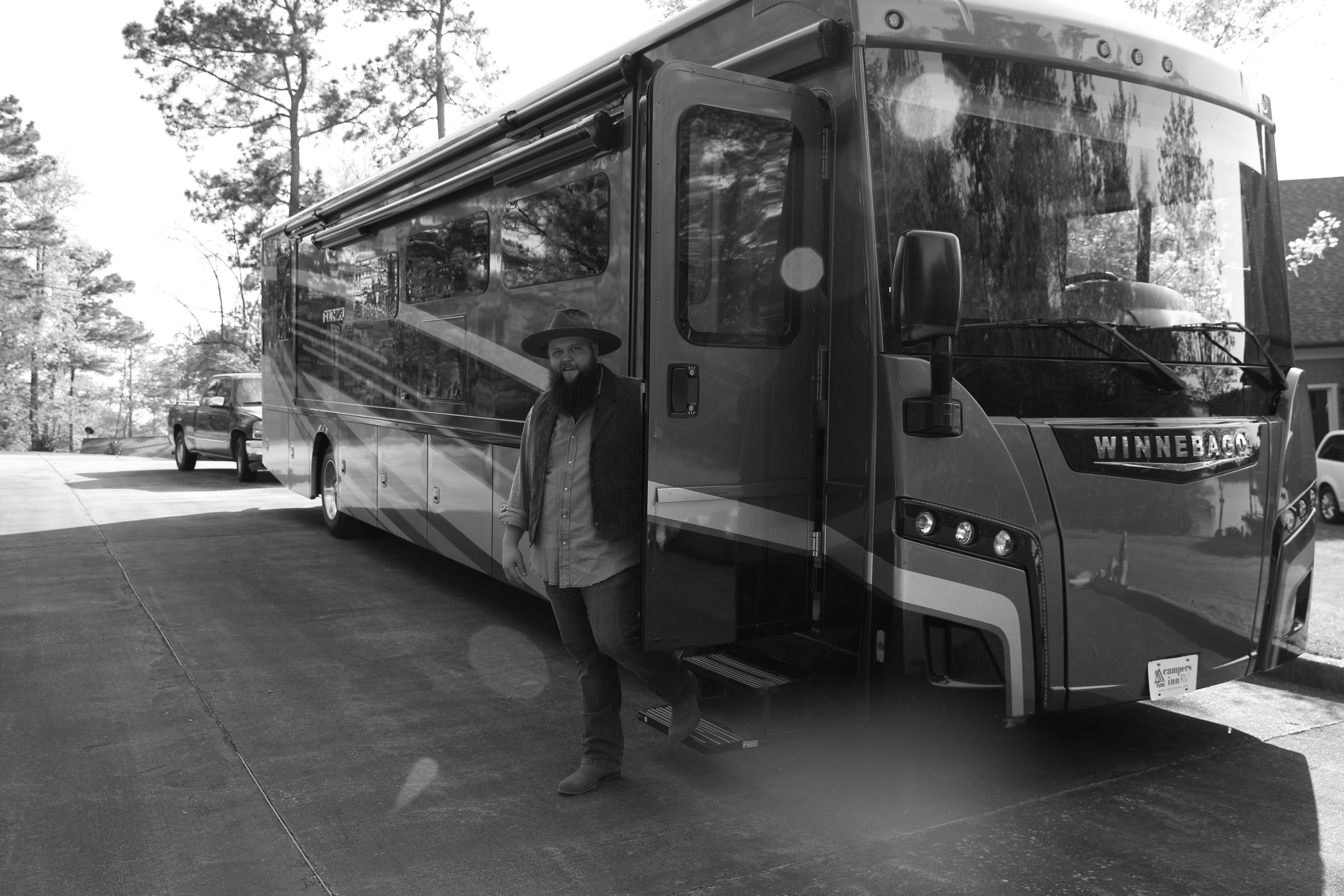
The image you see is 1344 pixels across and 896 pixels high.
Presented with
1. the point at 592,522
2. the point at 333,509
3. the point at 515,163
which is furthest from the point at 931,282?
the point at 333,509

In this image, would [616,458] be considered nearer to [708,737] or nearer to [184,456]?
[708,737]

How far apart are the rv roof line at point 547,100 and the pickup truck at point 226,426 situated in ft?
30.9

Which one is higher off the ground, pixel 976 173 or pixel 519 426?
pixel 976 173

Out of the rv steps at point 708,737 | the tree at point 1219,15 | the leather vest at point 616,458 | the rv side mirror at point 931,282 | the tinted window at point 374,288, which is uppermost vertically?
the tree at point 1219,15

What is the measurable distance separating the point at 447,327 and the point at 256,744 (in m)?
3.38

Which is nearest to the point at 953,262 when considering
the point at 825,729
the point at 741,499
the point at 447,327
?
the point at 741,499

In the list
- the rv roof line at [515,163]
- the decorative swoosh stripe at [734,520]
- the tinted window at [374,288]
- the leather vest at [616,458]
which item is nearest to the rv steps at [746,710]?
the decorative swoosh stripe at [734,520]

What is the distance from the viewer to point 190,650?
22.2 ft

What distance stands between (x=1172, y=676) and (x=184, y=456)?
761 inches

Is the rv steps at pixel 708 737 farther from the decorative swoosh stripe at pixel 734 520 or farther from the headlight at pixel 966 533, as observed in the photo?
the headlight at pixel 966 533

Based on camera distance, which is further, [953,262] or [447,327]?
[447,327]

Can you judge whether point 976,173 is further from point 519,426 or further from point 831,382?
point 519,426

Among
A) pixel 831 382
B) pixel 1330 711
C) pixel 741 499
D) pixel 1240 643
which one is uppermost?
pixel 831 382

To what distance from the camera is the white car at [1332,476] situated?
15219mm
